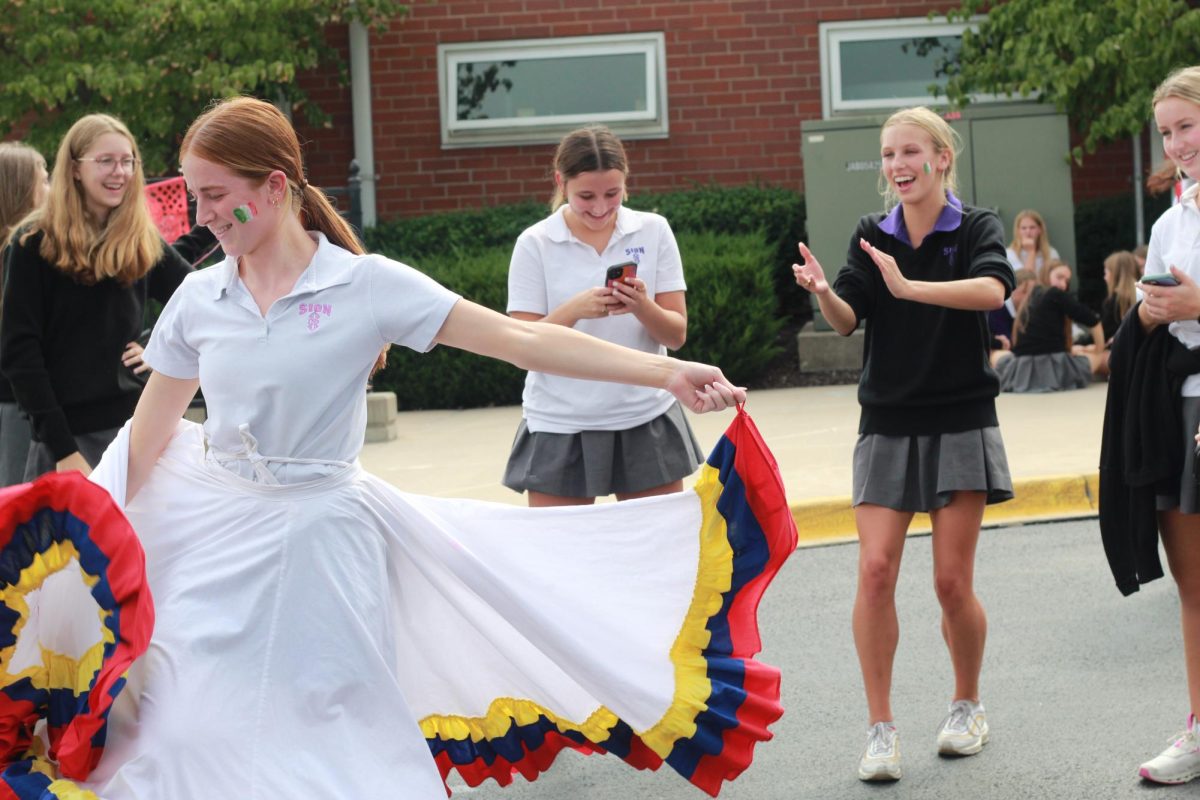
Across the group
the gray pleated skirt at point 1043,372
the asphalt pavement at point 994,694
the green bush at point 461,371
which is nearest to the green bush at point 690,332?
the green bush at point 461,371

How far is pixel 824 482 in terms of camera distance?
33.4 ft

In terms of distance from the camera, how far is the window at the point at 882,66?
56.8ft

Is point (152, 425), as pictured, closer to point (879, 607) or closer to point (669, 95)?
point (879, 607)

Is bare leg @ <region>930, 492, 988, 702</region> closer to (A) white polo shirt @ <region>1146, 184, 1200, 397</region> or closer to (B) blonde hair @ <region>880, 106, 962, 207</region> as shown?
(A) white polo shirt @ <region>1146, 184, 1200, 397</region>

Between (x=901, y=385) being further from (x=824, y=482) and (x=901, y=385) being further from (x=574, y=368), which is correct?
(x=824, y=482)

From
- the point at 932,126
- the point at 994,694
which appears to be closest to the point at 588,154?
the point at 932,126

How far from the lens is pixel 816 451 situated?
446 inches

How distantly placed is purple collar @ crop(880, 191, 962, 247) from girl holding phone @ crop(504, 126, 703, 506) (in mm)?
767

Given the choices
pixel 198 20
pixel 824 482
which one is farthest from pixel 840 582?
pixel 198 20

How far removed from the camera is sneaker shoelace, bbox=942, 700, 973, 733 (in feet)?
18.9

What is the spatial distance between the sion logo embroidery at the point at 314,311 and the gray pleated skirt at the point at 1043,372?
35.0ft

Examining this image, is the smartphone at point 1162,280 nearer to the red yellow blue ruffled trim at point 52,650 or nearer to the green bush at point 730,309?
the red yellow blue ruffled trim at point 52,650

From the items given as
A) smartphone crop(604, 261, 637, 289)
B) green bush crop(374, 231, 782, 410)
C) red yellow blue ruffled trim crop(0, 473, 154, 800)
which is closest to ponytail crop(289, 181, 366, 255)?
red yellow blue ruffled trim crop(0, 473, 154, 800)

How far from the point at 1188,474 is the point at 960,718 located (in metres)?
1.18
